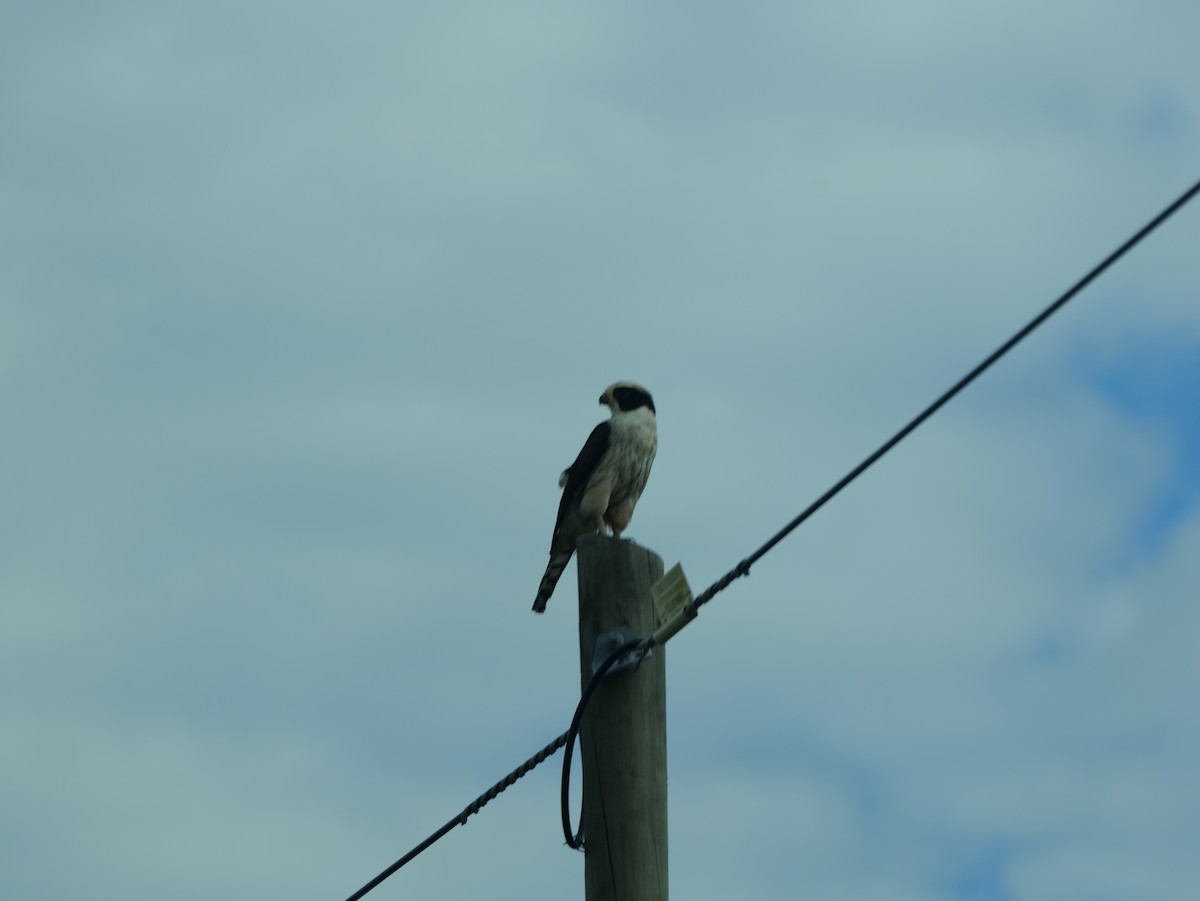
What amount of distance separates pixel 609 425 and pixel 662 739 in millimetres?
5076

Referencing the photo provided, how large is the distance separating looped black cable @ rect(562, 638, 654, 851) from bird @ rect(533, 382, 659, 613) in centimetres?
453

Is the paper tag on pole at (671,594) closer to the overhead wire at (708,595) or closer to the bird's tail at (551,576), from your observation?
the overhead wire at (708,595)

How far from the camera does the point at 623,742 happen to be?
523 cm

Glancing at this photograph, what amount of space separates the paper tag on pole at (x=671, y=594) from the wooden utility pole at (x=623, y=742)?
133mm

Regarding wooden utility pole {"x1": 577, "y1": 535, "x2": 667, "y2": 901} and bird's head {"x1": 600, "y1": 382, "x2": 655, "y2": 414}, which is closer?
wooden utility pole {"x1": 577, "y1": 535, "x2": 667, "y2": 901}

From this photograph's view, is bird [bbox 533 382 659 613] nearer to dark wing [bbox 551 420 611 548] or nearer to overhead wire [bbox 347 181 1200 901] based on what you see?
dark wing [bbox 551 420 611 548]

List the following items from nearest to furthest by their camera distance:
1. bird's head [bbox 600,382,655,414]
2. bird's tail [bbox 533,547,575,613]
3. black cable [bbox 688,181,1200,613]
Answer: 1. black cable [bbox 688,181,1200,613]
2. bird's tail [bbox 533,547,575,613]
3. bird's head [bbox 600,382,655,414]

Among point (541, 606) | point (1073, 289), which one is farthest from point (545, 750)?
point (541, 606)

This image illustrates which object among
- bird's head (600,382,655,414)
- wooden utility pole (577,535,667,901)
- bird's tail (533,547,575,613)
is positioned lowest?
wooden utility pole (577,535,667,901)

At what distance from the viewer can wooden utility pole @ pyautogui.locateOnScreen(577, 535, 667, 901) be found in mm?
5137

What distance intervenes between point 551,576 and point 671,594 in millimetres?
4917

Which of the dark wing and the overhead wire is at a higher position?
the dark wing

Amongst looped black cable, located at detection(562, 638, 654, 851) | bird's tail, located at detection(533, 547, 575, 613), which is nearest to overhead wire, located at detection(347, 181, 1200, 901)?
looped black cable, located at detection(562, 638, 654, 851)

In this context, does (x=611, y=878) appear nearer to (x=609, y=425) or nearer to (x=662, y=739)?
(x=662, y=739)
